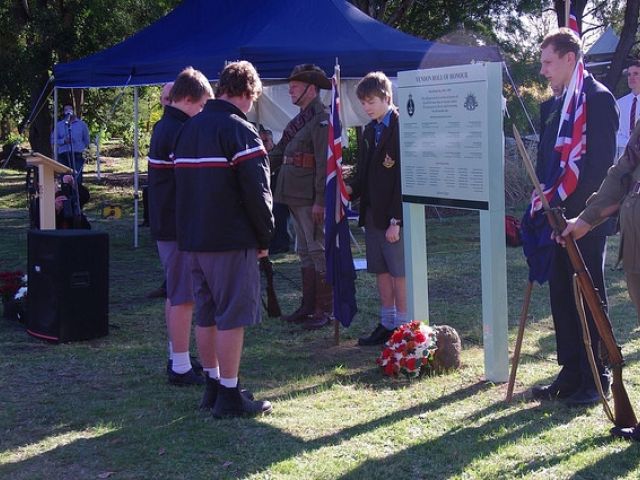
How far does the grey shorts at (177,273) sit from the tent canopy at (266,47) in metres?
4.53

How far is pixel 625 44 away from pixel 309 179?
13.2 metres

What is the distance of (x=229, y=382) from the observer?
15.5ft

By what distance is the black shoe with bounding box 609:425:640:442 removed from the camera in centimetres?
417

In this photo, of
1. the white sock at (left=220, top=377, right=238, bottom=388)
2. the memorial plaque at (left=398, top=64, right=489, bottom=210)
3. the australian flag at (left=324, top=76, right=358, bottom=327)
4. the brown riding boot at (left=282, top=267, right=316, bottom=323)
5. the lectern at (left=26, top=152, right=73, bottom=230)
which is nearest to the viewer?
the white sock at (left=220, top=377, right=238, bottom=388)

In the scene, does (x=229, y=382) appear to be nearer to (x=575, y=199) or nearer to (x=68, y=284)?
(x=575, y=199)

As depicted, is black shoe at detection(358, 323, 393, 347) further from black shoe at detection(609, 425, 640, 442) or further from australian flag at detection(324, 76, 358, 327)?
Answer: black shoe at detection(609, 425, 640, 442)

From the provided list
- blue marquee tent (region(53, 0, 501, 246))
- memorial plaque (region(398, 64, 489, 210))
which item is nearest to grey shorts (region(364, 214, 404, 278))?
memorial plaque (region(398, 64, 489, 210))

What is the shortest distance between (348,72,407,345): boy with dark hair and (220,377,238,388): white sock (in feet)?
5.90

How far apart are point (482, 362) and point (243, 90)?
248 centimetres

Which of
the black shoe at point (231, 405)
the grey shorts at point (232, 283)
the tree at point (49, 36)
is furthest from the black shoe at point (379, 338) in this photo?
the tree at point (49, 36)

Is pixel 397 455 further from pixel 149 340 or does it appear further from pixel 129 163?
pixel 129 163

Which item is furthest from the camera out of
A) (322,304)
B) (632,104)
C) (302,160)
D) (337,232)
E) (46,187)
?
(632,104)

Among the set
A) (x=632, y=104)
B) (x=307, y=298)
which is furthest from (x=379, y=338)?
(x=632, y=104)

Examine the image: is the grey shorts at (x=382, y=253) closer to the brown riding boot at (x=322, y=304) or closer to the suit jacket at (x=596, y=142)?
the brown riding boot at (x=322, y=304)
